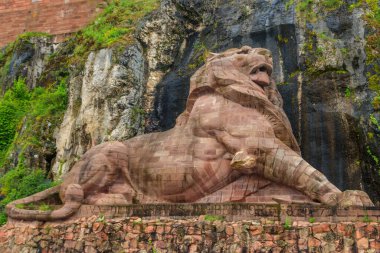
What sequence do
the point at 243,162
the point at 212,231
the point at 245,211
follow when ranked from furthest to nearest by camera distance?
1. the point at 243,162
2. the point at 245,211
3. the point at 212,231

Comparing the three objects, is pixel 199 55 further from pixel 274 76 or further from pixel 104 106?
pixel 104 106

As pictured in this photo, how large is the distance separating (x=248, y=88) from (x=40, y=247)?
4.61 metres

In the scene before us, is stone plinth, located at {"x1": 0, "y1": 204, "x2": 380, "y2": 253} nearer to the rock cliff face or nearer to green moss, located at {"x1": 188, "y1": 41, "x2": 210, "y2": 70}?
the rock cliff face

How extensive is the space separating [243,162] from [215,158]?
0.65m

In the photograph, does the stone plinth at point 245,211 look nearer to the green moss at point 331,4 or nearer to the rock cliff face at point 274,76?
the rock cliff face at point 274,76

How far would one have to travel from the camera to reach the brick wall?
2830 centimetres

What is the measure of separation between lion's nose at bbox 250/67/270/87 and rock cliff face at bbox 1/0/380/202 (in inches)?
178

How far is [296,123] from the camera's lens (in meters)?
14.8

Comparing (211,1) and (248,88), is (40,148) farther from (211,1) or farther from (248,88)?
(248,88)

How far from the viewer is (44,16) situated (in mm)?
29594

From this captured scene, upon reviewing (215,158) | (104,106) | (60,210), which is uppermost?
(104,106)

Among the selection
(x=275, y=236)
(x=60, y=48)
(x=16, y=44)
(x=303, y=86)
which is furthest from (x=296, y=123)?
(x=16, y=44)

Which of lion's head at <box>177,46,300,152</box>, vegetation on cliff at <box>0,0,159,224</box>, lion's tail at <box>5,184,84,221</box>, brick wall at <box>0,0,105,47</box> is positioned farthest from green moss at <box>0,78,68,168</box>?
lion's head at <box>177,46,300,152</box>

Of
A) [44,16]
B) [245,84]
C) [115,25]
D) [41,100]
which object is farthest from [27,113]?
[245,84]
